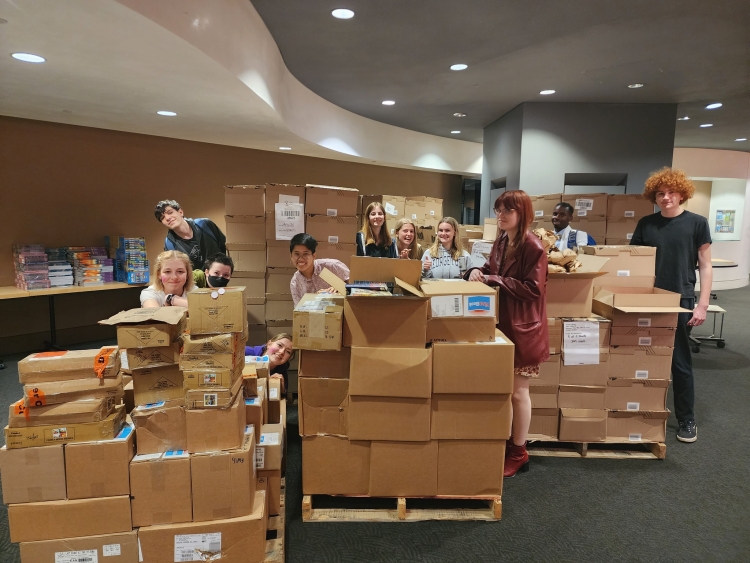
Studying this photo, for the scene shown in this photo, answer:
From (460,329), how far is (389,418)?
0.49 m

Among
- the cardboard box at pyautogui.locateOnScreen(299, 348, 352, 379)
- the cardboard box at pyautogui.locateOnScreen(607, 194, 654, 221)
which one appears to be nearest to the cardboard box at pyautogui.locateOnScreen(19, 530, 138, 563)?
the cardboard box at pyautogui.locateOnScreen(299, 348, 352, 379)

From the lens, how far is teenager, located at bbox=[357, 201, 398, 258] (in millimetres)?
3621

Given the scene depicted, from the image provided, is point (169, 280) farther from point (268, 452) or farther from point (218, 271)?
point (268, 452)

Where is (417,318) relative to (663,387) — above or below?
above

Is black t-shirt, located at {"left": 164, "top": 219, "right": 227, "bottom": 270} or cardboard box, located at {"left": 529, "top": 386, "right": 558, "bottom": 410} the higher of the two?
black t-shirt, located at {"left": 164, "top": 219, "right": 227, "bottom": 270}

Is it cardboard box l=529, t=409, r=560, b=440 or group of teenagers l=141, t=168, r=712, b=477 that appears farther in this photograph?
cardboard box l=529, t=409, r=560, b=440

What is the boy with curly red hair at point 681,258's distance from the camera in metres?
2.71

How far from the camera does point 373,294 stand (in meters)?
1.82

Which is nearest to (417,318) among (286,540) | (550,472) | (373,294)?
(373,294)

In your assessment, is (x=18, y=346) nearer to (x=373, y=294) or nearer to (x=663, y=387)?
(x=373, y=294)

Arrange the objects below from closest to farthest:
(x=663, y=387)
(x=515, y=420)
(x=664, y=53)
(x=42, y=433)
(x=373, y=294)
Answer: (x=42, y=433), (x=373, y=294), (x=515, y=420), (x=663, y=387), (x=664, y=53)

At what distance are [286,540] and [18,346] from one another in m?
4.17

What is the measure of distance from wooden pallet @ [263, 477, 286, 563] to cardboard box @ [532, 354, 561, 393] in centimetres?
150

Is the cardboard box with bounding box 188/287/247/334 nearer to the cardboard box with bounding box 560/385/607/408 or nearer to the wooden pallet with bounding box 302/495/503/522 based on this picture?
the wooden pallet with bounding box 302/495/503/522
